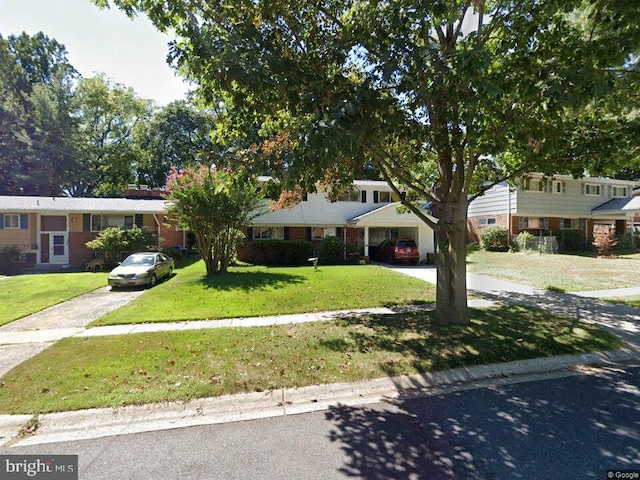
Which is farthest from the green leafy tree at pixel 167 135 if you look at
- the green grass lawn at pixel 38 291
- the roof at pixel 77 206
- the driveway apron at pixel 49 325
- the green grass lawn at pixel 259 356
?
the green grass lawn at pixel 259 356

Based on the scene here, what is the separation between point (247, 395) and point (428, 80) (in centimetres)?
540

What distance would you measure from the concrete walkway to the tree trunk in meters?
1.76

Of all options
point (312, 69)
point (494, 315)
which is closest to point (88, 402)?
point (312, 69)

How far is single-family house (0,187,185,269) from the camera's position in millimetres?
20031

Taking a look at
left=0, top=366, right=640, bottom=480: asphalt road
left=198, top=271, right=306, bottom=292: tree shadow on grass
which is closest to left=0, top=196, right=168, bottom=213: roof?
left=198, top=271, right=306, bottom=292: tree shadow on grass

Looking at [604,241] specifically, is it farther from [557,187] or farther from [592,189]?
[592,189]

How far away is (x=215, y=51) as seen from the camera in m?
4.71

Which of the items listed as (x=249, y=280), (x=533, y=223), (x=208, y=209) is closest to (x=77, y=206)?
(x=208, y=209)

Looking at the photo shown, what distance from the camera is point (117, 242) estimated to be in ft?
60.6

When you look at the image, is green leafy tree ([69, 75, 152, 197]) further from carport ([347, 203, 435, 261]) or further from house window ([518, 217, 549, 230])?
house window ([518, 217, 549, 230])

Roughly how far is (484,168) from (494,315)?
4.10 m

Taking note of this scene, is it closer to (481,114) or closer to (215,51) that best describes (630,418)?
(481,114)

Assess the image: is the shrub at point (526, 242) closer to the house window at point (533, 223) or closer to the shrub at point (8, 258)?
the house window at point (533, 223)

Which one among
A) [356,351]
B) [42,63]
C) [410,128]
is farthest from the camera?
[42,63]
